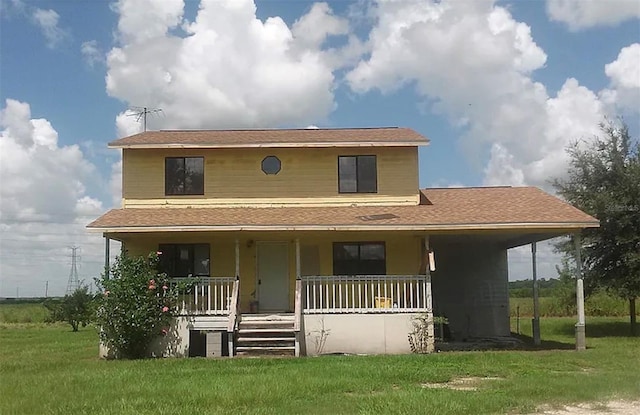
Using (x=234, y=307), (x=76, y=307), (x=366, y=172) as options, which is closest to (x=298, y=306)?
(x=234, y=307)

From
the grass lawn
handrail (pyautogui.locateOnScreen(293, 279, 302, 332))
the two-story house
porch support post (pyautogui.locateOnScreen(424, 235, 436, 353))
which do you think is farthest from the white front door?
porch support post (pyautogui.locateOnScreen(424, 235, 436, 353))

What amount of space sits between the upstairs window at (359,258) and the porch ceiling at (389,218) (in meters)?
1.04

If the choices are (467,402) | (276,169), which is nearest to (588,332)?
(276,169)

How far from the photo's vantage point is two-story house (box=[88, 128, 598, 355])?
58.4 ft

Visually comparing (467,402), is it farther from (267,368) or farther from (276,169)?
(276,169)

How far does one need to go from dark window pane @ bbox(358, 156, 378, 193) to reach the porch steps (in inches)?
182

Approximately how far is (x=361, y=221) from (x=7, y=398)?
9.25 meters

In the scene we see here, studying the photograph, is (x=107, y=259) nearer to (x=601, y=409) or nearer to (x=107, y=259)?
(x=107, y=259)

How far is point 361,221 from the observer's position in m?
17.8

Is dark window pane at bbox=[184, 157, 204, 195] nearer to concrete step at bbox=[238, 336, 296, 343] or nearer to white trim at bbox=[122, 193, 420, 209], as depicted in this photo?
white trim at bbox=[122, 193, 420, 209]

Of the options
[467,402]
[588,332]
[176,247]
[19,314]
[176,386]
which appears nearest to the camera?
[467,402]

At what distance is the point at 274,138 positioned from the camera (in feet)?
68.4

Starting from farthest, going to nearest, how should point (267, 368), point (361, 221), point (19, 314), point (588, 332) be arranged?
point (19, 314) < point (588, 332) < point (361, 221) < point (267, 368)

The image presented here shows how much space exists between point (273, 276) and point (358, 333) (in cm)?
321
